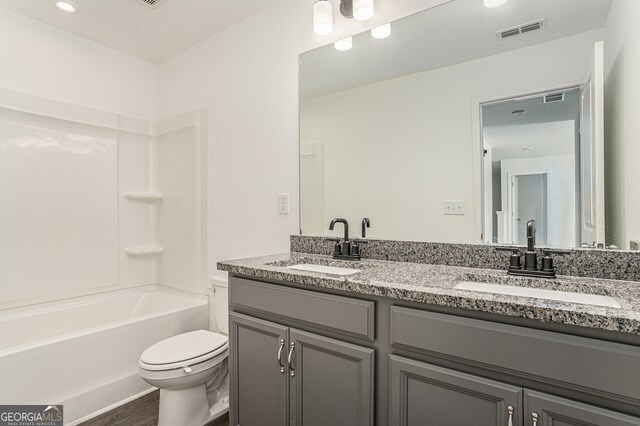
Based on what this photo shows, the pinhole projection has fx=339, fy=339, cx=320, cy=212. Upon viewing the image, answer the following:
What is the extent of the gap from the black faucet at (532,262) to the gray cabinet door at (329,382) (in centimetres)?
63

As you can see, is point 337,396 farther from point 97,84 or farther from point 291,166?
point 97,84

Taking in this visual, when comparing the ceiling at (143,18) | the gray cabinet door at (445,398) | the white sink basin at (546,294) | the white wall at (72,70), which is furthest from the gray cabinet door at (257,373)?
the white wall at (72,70)

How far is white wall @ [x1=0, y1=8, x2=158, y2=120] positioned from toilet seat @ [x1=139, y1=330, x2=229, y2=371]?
1953mm

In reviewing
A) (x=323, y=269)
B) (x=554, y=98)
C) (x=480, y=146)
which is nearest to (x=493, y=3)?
(x=554, y=98)

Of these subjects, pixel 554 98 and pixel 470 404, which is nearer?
pixel 470 404

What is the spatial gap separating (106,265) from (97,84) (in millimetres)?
1423

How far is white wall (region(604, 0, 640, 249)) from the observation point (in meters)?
1.15

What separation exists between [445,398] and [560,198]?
0.89 m

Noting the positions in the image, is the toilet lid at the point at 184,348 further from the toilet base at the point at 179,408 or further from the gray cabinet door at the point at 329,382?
the gray cabinet door at the point at 329,382

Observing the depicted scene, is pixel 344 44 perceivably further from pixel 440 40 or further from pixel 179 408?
pixel 179 408

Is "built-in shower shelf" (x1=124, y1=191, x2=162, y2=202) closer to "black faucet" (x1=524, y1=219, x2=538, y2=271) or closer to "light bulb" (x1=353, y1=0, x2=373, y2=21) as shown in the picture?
"light bulb" (x1=353, y1=0, x2=373, y2=21)

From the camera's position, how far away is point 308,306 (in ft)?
4.27

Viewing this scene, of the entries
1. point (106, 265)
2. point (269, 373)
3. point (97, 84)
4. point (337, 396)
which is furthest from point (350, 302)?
point (97, 84)

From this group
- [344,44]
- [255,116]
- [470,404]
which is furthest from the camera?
[255,116]
